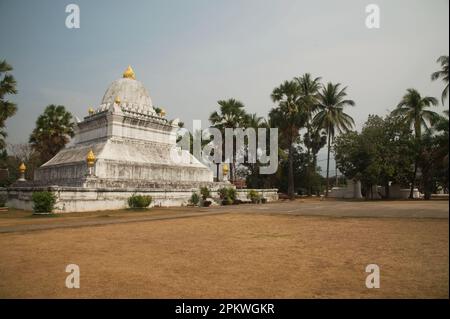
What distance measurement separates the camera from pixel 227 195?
94.9 ft

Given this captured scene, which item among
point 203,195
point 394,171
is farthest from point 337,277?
point 394,171

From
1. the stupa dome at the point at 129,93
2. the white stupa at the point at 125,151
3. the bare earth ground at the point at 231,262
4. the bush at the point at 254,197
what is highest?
the stupa dome at the point at 129,93

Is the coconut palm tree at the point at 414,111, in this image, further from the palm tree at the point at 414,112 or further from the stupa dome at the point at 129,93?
the stupa dome at the point at 129,93

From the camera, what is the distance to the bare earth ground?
4695mm

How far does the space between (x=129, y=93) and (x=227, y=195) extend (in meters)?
14.3

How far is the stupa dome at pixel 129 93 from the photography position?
107ft

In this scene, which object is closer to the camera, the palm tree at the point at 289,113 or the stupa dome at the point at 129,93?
the stupa dome at the point at 129,93

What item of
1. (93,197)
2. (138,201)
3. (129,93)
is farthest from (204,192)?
(129,93)

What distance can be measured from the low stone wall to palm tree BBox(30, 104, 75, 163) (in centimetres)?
1153

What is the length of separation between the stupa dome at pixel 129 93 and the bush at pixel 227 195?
11853mm

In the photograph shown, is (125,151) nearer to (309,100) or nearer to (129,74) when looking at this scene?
(129,74)

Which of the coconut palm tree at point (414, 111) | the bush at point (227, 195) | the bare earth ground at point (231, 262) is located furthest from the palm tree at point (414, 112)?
the bare earth ground at point (231, 262)

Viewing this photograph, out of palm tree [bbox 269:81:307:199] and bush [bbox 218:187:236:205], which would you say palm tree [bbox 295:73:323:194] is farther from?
bush [bbox 218:187:236:205]

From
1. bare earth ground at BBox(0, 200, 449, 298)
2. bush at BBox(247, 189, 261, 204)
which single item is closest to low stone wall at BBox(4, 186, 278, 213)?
bush at BBox(247, 189, 261, 204)
